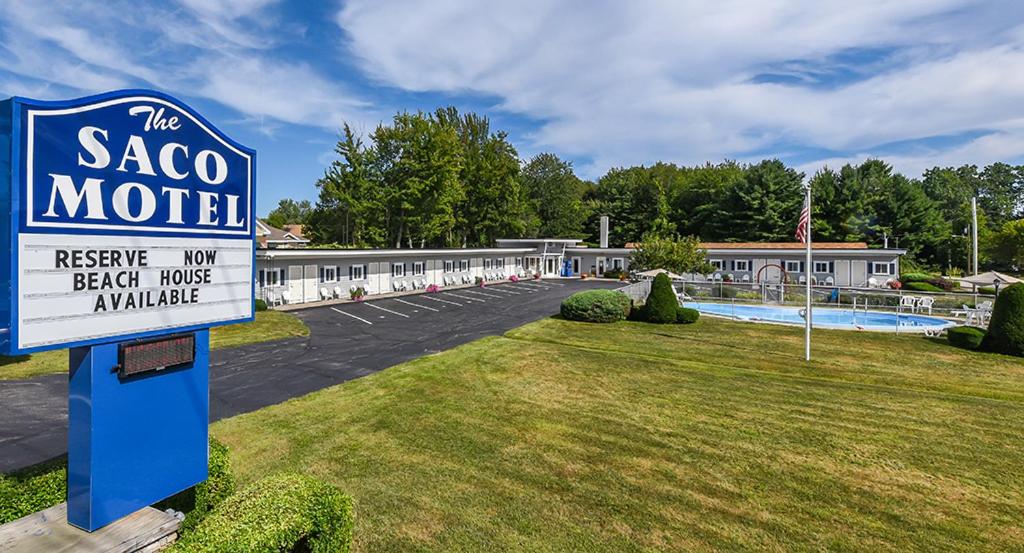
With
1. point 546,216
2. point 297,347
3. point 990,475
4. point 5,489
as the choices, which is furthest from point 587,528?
point 546,216

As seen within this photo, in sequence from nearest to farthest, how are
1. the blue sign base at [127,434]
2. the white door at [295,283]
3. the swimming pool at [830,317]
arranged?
the blue sign base at [127,434]
the swimming pool at [830,317]
the white door at [295,283]

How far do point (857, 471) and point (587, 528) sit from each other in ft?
16.8


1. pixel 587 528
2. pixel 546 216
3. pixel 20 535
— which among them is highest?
pixel 546 216

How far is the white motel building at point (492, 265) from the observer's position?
96.2ft

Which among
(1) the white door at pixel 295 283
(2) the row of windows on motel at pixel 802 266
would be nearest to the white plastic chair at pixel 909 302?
(2) the row of windows on motel at pixel 802 266

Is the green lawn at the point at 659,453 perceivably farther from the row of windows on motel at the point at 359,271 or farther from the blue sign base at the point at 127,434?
the row of windows on motel at the point at 359,271

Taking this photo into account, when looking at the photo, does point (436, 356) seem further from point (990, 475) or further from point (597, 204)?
point (597, 204)

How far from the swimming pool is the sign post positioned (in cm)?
2578

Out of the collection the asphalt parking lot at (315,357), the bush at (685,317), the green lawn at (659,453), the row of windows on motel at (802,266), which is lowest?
the green lawn at (659,453)

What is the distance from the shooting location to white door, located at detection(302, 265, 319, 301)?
30.0 m

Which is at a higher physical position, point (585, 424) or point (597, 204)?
A: point (597, 204)

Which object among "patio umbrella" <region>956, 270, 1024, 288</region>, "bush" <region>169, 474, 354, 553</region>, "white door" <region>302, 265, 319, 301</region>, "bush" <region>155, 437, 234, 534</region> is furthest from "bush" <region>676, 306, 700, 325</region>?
"bush" <region>155, 437, 234, 534</region>

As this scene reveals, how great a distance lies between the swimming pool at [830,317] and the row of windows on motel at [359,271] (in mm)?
19728

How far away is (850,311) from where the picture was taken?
28406mm
